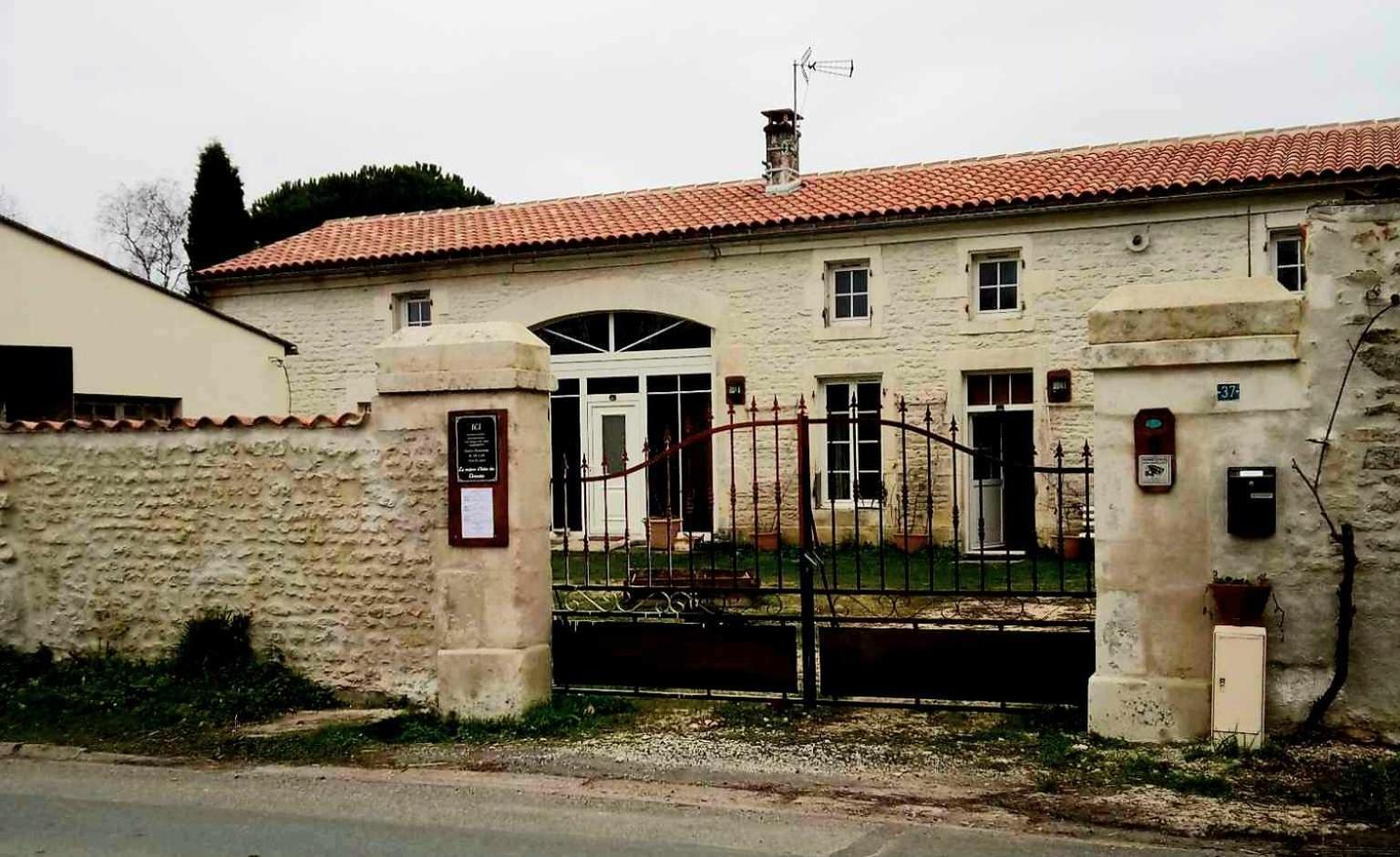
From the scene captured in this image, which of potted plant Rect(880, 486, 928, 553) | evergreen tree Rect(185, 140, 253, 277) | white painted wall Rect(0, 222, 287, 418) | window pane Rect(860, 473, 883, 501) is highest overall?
evergreen tree Rect(185, 140, 253, 277)

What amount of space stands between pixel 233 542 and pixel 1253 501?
6.60 metres

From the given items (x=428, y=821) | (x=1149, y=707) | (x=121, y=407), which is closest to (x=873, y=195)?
(x=121, y=407)

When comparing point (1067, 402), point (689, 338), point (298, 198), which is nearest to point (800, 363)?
point (689, 338)

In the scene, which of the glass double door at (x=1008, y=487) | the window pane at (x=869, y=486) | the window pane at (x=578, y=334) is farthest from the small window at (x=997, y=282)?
the window pane at (x=578, y=334)

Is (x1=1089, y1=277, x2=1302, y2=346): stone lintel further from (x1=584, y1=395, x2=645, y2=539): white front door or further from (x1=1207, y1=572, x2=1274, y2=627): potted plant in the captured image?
(x1=584, y1=395, x2=645, y2=539): white front door

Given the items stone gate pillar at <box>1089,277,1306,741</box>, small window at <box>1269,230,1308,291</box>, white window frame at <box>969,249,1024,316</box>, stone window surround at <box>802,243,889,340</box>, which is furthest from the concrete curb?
small window at <box>1269,230,1308,291</box>

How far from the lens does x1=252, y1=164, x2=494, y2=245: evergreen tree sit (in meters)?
38.2

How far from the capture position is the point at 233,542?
873cm

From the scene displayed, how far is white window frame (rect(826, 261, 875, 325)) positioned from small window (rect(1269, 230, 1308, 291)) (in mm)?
5405

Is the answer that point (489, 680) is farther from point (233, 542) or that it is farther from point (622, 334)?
point (622, 334)

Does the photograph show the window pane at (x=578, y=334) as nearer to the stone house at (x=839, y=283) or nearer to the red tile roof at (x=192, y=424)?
the stone house at (x=839, y=283)

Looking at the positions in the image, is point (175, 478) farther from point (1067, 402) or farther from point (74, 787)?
→ point (1067, 402)

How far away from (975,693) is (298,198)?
116ft

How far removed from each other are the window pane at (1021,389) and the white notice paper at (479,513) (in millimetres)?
11219
